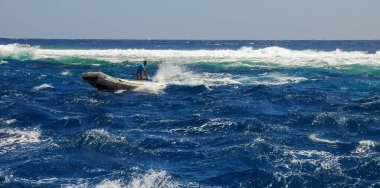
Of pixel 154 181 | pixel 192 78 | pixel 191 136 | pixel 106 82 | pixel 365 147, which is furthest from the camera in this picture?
pixel 192 78

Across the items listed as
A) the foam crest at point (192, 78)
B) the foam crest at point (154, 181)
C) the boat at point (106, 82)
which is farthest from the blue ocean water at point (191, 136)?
the foam crest at point (192, 78)

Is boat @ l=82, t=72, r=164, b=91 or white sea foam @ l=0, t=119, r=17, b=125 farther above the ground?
boat @ l=82, t=72, r=164, b=91

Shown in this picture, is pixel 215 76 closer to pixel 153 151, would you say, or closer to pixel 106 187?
pixel 153 151

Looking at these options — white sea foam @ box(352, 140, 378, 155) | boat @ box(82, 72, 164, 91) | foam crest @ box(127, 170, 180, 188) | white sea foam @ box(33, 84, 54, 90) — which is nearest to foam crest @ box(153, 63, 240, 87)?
boat @ box(82, 72, 164, 91)

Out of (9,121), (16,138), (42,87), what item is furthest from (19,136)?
(42,87)

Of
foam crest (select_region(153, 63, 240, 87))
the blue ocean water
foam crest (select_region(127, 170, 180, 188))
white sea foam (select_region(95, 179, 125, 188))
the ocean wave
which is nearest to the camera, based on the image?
white sea foam (select_region(95, 179, 125, 188))

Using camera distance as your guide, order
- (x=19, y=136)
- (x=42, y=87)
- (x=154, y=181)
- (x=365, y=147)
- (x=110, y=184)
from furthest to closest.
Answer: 1. (x=42, y=87)
2. (x=19, y=136)
3. (x=365, y=147)
4. (x=154, y=181)
5. (x=110, y=184)

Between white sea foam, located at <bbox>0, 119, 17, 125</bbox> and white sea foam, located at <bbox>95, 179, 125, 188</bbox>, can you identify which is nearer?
white sea foam, located at <bbox>95, 179, 125, 188</bbox>

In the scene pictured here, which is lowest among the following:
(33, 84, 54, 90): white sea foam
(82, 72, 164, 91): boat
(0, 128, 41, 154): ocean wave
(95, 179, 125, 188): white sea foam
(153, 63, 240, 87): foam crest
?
(153, 63, 240, 87): foam crest

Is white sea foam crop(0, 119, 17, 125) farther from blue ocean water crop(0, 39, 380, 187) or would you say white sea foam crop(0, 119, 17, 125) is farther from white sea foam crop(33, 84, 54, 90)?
white sea foam crop(33, 84, 54, 90)

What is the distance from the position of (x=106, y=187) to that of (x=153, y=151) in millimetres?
3420

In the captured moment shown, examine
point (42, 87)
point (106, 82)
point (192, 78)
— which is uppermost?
point (106, 82)

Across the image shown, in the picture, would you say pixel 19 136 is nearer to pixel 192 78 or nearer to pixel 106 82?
pixel 106 82

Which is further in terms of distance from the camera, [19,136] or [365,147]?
[19,136]
